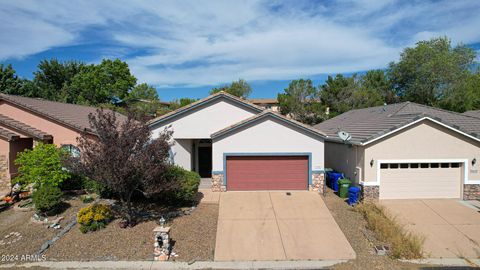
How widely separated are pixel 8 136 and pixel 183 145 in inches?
342

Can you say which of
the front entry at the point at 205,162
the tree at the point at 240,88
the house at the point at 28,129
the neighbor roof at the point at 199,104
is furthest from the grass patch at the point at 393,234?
the tree at the point at 240,88

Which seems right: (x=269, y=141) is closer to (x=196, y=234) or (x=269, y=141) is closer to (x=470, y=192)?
(x=196, y=234)

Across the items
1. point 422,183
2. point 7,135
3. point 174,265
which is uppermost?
point 7,135

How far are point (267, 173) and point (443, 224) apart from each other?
25.4ft

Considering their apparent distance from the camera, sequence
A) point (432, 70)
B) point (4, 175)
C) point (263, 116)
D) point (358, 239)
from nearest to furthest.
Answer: point (358, 239) < point (4, 175) < point (263, 116) < point (432, 70)

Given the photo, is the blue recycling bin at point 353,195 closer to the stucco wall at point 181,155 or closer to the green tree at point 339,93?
the stucco wall at point 181,155

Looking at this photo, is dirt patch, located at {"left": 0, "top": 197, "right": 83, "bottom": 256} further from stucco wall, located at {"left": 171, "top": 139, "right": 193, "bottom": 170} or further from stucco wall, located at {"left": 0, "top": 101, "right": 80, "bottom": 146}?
stucco wall, located at {"left": 171, "top": 139, "right": 193, "bottom": 170}

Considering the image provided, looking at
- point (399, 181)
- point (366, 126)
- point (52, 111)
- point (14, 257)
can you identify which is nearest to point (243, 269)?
point (14, 257)

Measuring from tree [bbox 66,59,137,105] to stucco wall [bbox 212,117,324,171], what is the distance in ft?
118

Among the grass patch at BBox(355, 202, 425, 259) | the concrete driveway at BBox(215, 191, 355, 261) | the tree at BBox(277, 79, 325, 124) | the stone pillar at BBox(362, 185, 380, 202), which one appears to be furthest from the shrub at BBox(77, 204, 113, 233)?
the tree at BBox(277, 79, 325, 124)

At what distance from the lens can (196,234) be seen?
10.2 metres

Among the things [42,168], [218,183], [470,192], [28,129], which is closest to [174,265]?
[218,183]

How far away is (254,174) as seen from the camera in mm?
15516

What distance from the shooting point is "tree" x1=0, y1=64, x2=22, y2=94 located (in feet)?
121
